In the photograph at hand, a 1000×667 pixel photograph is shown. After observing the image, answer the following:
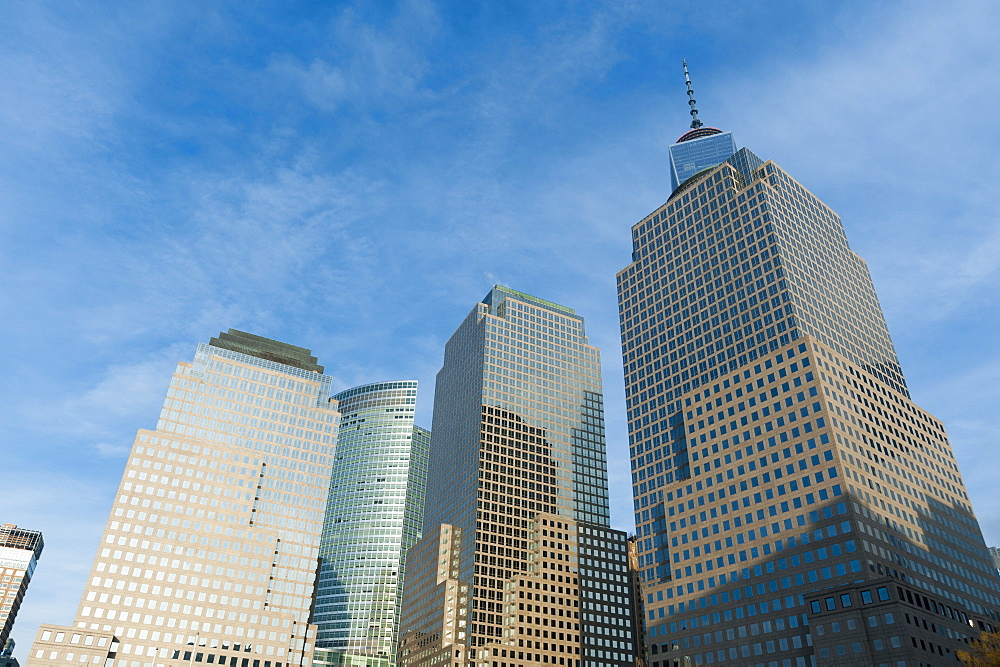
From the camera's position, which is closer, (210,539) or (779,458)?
(779,458)

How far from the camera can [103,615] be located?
152 meters

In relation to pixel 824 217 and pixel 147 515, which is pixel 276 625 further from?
pixel 824 217

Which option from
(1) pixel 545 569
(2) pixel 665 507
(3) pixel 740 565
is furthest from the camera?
(1) pixel 545 569

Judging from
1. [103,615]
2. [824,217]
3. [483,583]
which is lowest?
[103,615]

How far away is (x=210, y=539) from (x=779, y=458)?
13353cm

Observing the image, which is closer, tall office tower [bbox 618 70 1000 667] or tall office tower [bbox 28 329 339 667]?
tall office tower [bbox 618 70 1000 667]

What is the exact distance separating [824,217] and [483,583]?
131730mm

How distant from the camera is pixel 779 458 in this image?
12550 centimetres

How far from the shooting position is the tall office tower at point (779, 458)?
110000 mm

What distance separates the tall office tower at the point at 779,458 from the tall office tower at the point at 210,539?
296 ft

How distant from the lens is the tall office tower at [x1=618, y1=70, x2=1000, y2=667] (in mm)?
110000

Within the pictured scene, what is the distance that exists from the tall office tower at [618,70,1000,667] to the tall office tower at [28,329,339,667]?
90.2 meters

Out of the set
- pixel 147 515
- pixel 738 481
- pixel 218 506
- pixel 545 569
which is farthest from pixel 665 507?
pixel 147 515

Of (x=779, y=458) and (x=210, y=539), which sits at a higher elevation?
(x=779, y=458)
